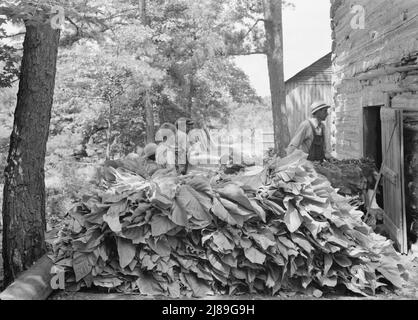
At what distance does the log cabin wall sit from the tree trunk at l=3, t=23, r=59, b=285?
4352mm

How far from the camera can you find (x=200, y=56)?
65.7ft

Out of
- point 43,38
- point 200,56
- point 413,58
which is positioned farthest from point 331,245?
point 200,56

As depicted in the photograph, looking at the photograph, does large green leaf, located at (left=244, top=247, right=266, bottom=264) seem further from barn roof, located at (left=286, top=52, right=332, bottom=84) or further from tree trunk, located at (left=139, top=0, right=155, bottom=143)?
barn roof, located at (left=286, top=52, right=332, bottom=84)

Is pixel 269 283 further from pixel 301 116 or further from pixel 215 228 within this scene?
pixel 301 116

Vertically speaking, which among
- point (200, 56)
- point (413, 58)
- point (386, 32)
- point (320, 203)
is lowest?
point (320, 203)

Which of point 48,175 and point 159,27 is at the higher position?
point 159,27

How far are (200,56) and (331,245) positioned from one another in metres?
17.1

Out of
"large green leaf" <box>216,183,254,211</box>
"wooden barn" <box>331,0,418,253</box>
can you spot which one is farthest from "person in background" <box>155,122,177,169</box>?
"wooden barn" <box>331,0,418,253</box>

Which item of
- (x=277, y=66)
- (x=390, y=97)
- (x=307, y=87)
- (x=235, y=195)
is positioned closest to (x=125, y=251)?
(x=235, y=195)

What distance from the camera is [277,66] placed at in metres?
17.1

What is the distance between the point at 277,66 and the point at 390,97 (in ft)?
34.5

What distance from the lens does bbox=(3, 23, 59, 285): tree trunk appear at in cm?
480
